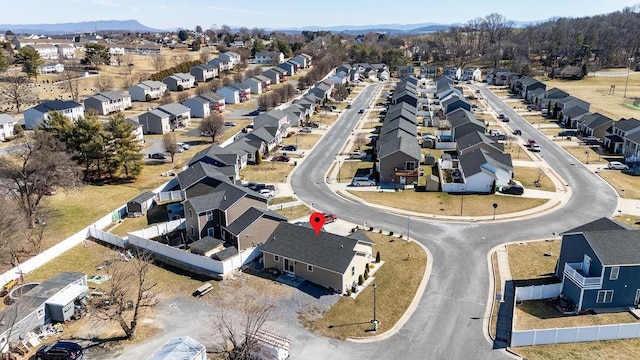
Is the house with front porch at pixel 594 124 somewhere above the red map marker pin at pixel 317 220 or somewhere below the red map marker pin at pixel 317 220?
above

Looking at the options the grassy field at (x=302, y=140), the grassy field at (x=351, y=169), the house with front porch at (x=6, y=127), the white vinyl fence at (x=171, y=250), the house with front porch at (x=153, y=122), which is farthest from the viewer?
the house with front porch at (x=153, y=122)

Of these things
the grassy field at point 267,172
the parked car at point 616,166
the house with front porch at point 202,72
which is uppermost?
the house with front porch at point 202,72

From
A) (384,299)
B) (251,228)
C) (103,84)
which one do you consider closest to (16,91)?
(103,84)

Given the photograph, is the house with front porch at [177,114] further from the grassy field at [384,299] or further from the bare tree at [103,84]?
the grassy field at [384,299]

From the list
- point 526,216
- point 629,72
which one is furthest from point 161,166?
point 629,72

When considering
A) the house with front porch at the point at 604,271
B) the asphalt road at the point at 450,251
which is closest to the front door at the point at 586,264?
the house with front porch at the point at 604,271

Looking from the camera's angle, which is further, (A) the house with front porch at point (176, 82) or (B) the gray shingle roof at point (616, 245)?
(A) the house with front porch at point (176, 82)
